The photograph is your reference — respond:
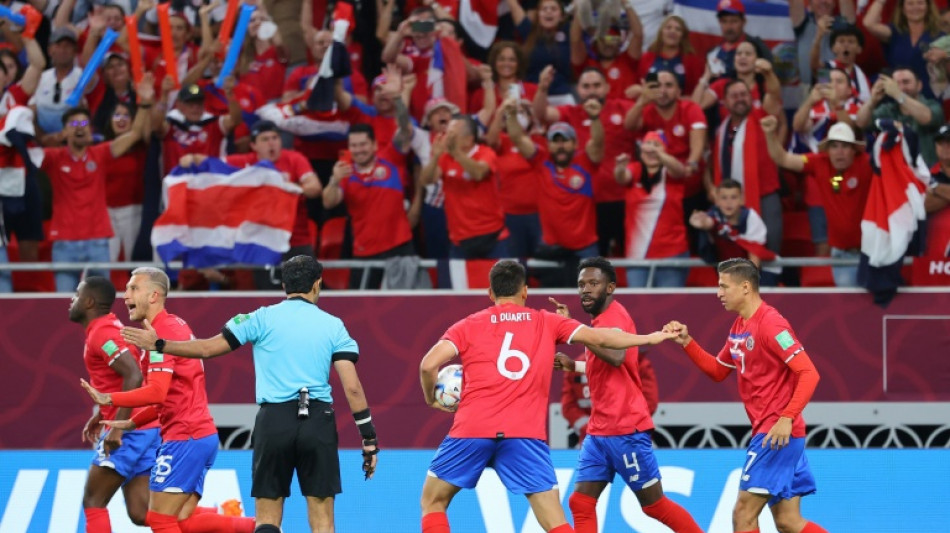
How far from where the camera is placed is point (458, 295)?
48.9ft

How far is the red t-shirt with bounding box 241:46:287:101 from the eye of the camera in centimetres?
1653

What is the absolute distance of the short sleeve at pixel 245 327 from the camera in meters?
10.0

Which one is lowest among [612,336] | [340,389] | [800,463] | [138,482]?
[340,389]

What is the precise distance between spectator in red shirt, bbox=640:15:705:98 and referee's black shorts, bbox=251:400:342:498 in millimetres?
7336

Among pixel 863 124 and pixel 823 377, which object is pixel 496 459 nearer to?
pixel 823 377

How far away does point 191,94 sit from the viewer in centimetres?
1554

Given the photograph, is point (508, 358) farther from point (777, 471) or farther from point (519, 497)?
point (519, 497)

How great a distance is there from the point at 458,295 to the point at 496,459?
190 inches

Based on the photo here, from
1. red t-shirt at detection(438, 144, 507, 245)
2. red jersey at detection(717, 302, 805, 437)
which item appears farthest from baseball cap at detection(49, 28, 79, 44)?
red jersey at detection(717, 302, 805, 437)

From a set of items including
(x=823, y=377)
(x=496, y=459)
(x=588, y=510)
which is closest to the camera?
(x=496, y=459)

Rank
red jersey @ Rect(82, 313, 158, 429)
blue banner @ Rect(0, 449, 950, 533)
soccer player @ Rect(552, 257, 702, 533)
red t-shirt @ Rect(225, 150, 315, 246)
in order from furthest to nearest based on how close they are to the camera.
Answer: red t-shirt @ Rect(225, 150, 315, 246)
blue banner @ Rect(0, 449, 950, 533)
soccer player @ Rect(552, 257, 702, 533)
red jersey @ Rect(82, 313, 158, 429)

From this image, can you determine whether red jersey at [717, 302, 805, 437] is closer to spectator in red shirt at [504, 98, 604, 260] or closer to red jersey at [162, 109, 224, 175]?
spectator in red shirt at [504, 98, 604, 260]

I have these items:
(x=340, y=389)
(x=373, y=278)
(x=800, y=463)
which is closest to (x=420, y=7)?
(x=373, y=278)

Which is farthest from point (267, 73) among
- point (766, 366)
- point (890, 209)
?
point (766, 366)
